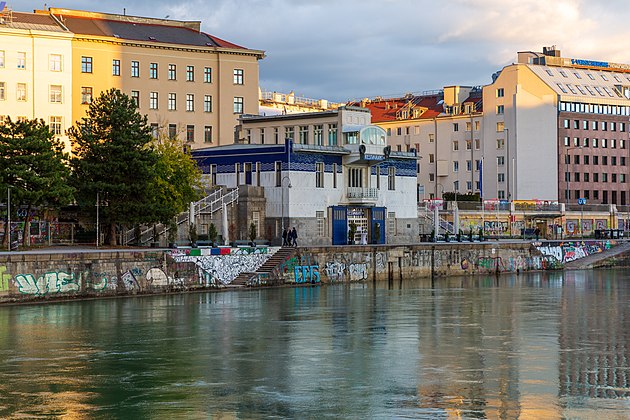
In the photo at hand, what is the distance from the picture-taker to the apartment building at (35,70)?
357 feet

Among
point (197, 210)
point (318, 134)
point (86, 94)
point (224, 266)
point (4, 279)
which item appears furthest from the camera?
point (86, 94)

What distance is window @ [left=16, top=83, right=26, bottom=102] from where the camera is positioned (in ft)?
358

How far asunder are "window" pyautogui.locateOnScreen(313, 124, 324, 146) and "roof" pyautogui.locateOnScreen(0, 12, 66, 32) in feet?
105

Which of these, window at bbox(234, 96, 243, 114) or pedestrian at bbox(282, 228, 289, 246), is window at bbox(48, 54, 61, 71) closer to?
window at bbox(234, 96, 243, 114)

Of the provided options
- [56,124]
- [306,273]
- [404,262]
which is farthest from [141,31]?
[306,273]

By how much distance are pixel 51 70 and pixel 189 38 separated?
1897 cm

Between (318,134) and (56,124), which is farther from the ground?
(56,124)

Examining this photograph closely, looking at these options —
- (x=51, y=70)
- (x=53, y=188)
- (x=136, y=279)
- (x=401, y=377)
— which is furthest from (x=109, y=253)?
(x=51, y=70)

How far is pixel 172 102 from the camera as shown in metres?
121

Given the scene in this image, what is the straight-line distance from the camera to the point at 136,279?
67.8 m

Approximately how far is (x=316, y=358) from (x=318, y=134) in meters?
59.4

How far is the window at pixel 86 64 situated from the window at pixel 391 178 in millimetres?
35951

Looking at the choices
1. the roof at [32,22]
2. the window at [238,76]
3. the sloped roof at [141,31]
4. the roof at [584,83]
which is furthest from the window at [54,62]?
the roof at [584,83]

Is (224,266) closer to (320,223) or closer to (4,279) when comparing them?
(4,279)
